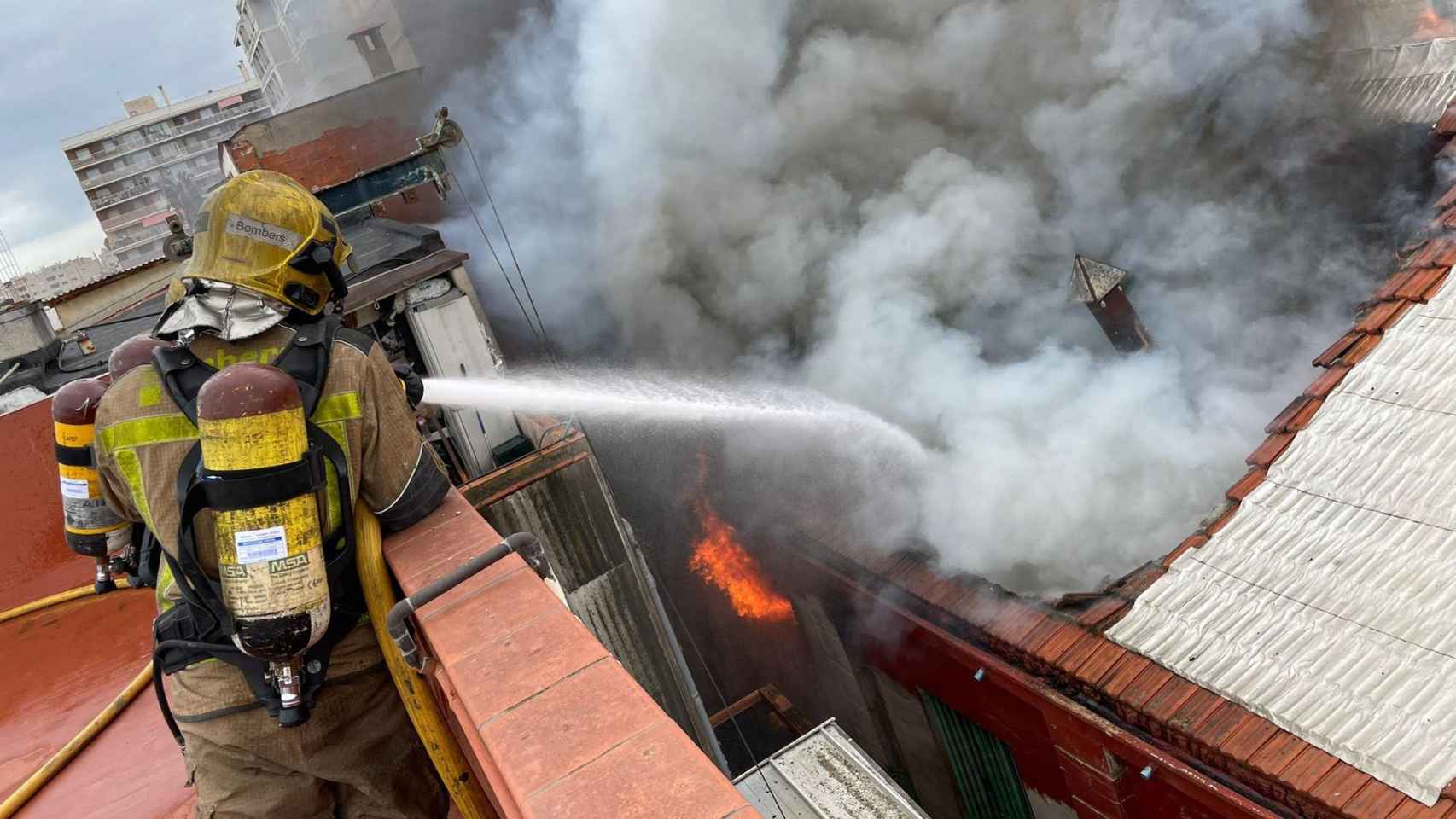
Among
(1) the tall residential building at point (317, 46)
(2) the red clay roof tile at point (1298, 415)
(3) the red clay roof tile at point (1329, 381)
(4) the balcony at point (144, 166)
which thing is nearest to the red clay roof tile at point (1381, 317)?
(3) the red clay roof tile at point (1329, 381)

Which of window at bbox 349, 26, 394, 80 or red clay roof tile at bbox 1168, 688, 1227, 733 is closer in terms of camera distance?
red clay roof tile at bbox 1168, 688, 1227, 733

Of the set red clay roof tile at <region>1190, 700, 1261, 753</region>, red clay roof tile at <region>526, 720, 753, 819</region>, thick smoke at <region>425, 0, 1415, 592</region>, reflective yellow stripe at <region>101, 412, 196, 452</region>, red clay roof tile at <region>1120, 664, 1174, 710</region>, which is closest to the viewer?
red clay roof tile at <region>526, 720, 753, 819</region>

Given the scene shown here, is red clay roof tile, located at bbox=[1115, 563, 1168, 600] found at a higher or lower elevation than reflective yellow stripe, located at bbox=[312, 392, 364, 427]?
lower

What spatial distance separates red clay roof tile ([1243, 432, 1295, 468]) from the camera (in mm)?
5629

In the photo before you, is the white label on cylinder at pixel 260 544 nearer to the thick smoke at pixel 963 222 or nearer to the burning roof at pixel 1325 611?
the burning roof at pixel 1325 611

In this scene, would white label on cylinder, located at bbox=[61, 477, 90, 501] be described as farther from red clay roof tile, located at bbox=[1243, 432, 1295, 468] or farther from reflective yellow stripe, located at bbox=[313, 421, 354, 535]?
red clay roof tile, located at bbox=[1243, 432, 1295, 468]

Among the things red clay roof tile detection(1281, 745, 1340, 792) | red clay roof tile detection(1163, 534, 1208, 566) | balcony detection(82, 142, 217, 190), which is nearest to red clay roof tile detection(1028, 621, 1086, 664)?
red clay roof tile detection(1163, 534, 1208, 566)

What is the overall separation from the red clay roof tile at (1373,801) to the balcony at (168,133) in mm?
59221

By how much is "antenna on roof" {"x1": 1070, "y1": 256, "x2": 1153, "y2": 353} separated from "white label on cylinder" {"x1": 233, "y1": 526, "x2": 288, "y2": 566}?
6561 millimetres

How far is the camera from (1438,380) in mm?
5266

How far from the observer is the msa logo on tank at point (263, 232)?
7.63 ft

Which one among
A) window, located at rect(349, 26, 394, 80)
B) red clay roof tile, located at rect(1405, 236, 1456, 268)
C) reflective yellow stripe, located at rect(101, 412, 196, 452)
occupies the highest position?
window, located at rect(349, 26, 394, 80)

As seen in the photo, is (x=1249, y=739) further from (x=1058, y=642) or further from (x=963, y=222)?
(x=963, y=222)

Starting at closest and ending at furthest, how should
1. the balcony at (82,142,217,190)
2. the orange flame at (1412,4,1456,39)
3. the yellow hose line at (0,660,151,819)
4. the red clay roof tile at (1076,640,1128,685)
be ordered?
the yellow hose line at (0,660,151,819) < the red clay roof tile at (1076,640,1128,685) < the orange flame at (1412,4,1456,39) < the balcony at (82,142,217,190)
